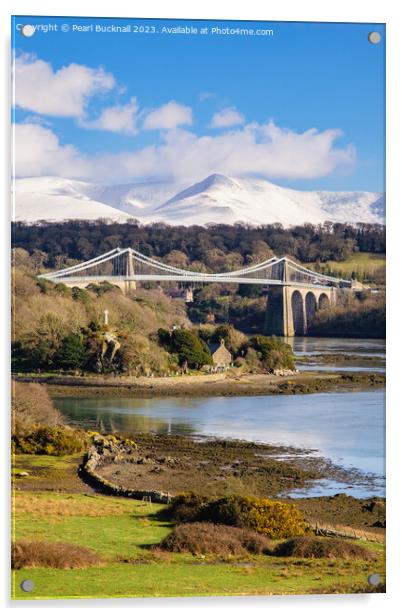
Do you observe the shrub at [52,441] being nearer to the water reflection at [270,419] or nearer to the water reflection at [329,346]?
the water reflection at [270,419]

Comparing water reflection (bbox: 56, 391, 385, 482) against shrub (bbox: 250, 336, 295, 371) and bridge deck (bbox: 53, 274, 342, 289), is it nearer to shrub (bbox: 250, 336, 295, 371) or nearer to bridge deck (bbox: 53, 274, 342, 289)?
shrub (bbox: 250, 336, 295, 371)

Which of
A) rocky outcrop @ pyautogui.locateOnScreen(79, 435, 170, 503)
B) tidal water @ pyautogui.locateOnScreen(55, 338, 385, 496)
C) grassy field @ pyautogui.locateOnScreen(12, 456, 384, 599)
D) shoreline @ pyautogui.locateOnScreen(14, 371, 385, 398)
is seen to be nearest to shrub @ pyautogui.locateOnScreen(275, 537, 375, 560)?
grassy field @ pyautogui.locateOnScreen(12, 456, 384, 599)

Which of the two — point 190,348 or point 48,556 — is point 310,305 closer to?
point 190,348

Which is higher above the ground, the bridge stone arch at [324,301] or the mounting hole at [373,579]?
the bridge stone arch at [324,301]

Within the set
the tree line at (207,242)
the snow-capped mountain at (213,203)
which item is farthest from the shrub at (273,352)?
the snow-capped mountain at (213,203)

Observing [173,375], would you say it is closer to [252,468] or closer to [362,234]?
[252,468]

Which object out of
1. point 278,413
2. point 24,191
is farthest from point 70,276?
point 278,413
